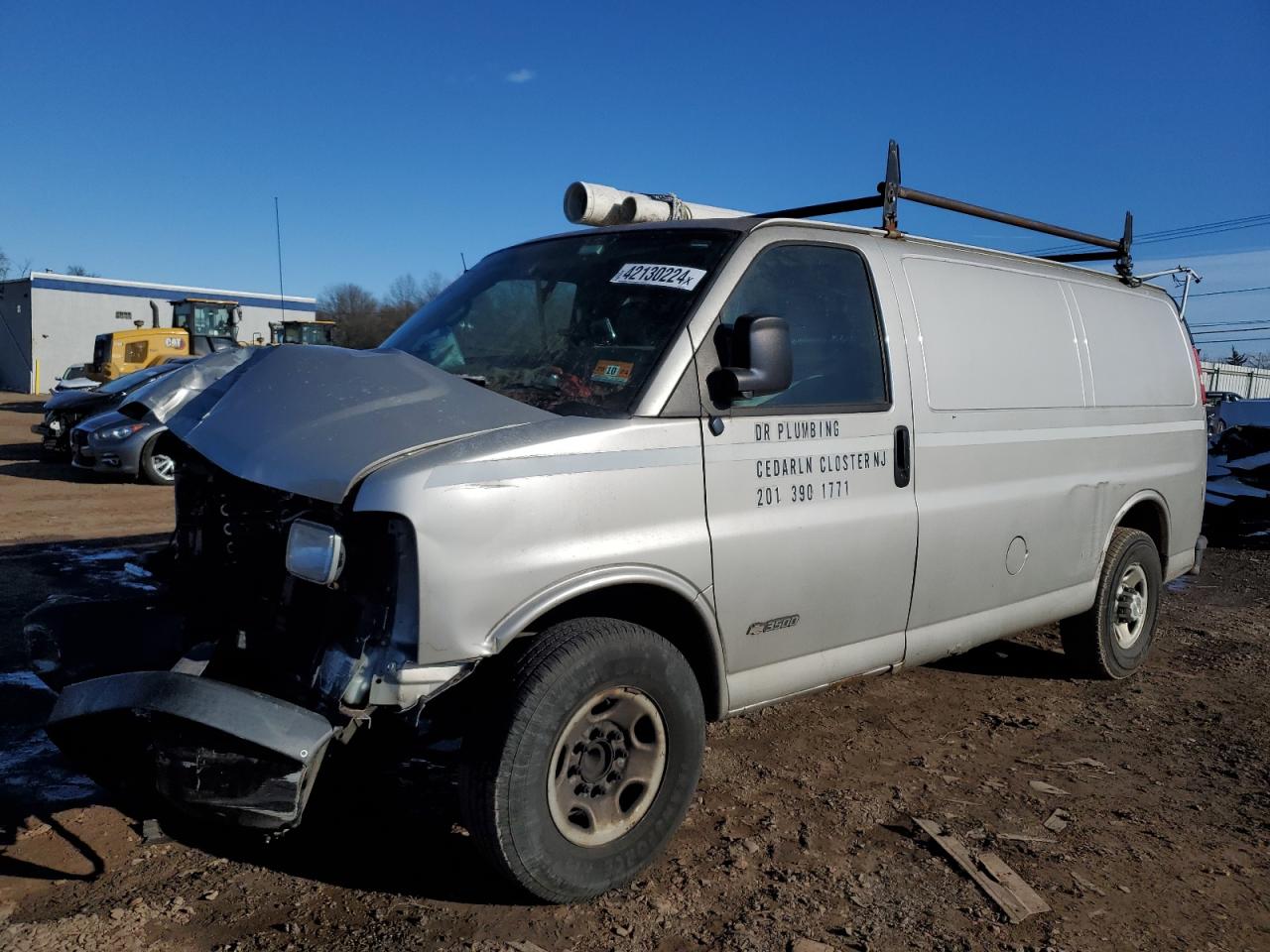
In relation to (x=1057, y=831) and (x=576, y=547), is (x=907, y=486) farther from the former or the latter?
(x=576, y=547)

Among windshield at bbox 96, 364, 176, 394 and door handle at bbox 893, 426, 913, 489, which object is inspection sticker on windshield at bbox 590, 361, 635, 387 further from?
windshield at bbox 96, 364, 176, 394

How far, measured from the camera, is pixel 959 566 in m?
4.21

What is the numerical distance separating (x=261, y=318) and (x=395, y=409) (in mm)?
50013

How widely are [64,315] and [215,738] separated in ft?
171

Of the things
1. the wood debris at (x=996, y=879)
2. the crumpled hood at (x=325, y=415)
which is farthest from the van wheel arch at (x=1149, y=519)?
the crumpled hood at (x=325, y=415)

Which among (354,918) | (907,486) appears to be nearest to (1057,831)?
(907,486)

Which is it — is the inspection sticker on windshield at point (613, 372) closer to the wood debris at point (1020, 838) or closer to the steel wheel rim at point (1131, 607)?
the wood debris at point (1020, 838)

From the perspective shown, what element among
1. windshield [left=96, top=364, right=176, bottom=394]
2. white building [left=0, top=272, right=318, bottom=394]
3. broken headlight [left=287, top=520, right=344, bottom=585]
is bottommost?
broken headlight [left=287, top=520, right=344, bottom=585]

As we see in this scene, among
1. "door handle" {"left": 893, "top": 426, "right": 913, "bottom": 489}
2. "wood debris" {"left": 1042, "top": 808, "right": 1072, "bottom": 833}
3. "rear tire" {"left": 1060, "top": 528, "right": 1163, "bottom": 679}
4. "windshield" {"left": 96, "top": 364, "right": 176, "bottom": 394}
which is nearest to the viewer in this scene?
"wood debris" {"left": 1042, "top": 808, "right": 1072, "bottom": 833}

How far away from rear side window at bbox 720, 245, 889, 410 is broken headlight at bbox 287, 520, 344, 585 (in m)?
1.52

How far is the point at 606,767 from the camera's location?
307 centimetres

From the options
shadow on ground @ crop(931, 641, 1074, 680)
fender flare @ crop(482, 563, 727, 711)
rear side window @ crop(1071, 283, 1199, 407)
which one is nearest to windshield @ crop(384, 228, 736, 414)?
fender flare @ crop(482, 563, 727, 711)

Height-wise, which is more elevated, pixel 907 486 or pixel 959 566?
pixel 907 486

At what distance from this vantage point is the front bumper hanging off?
249 centimetres
